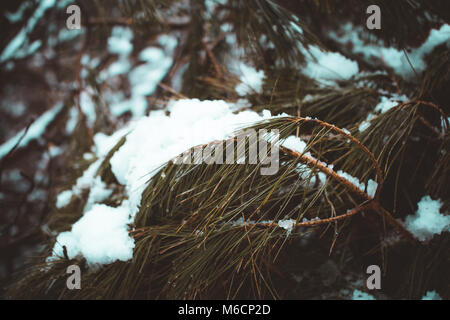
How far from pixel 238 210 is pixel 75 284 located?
364 mm

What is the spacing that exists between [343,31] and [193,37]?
521 millimetres

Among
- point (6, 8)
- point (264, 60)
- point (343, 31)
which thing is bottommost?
point (264, 60)

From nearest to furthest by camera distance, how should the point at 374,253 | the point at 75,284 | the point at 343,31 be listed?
the point at 75,284 < the point at 374,253 < the point at 343,31


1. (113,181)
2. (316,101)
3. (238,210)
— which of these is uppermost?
(316,101)

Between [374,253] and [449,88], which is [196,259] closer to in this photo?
[374,253]

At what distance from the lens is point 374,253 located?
656mm

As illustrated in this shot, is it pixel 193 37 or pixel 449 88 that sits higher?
pixel 193 37

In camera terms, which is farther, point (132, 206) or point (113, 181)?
point (113, 181)

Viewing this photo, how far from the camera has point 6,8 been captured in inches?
43.3

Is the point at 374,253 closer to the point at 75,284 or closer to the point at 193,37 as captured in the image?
the point at 75,284

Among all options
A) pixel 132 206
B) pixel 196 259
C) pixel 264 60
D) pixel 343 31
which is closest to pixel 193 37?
pixel 264 60

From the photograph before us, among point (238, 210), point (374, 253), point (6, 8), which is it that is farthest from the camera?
point (6, 8)

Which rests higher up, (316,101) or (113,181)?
(316,101)
